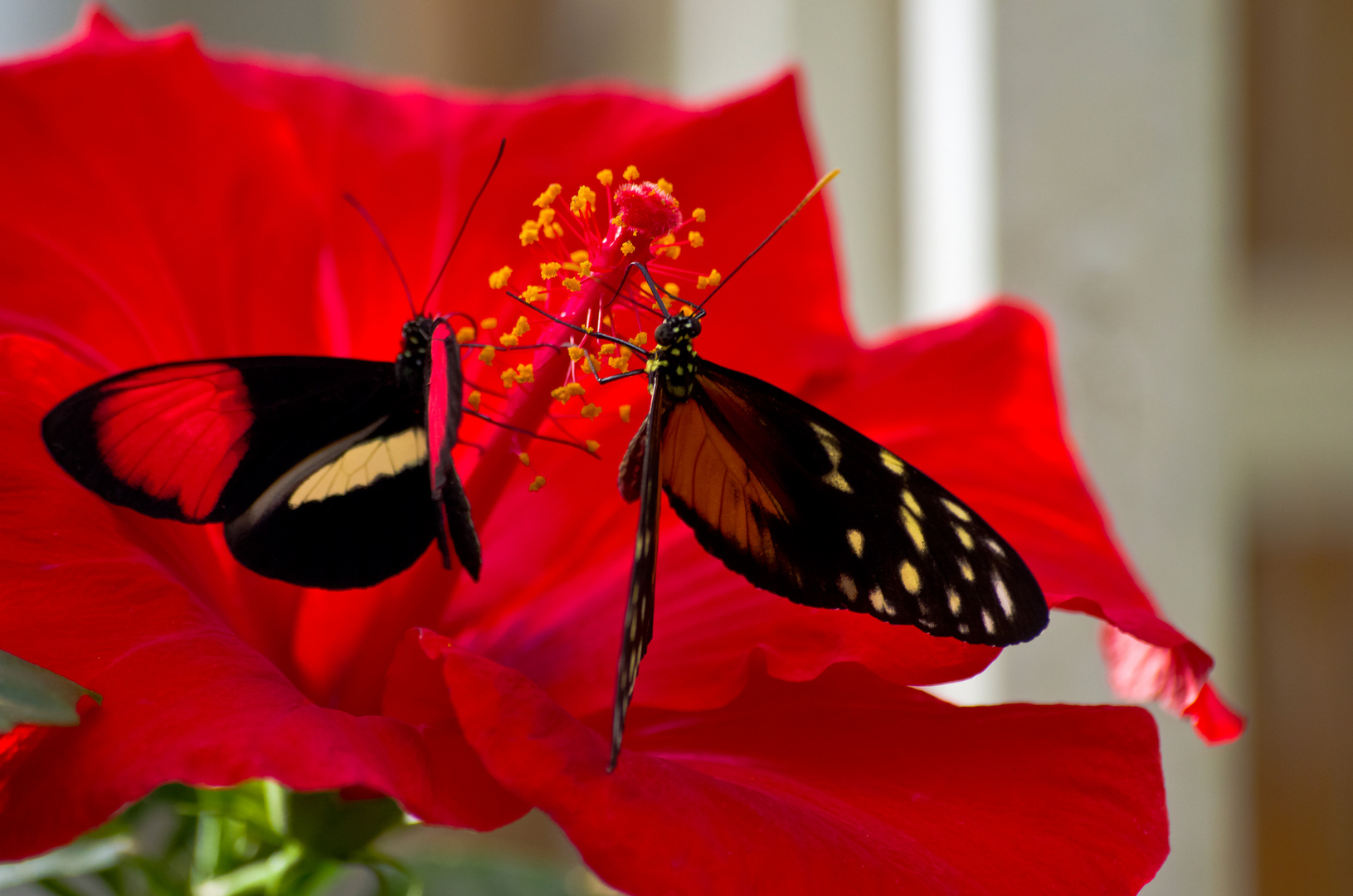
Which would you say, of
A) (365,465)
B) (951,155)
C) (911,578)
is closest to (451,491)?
(365,465)

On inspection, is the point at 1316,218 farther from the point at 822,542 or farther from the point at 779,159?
the point at 822,542

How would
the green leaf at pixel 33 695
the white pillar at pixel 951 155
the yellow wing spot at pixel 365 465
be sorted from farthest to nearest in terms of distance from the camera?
1. the white pillar at pixel 951 155
2. the yellow wing spot at pixel 365 465
3. the green leaf at pixel 33 695

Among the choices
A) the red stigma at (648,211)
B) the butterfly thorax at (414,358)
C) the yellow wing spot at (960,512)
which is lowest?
the yellow wing spot at (960,512)

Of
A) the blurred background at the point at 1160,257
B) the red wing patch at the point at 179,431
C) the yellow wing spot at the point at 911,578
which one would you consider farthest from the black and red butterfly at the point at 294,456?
the blurred background at the point at 1160,257

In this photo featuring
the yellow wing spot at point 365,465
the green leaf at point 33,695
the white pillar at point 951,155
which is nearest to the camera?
the green leaf at point 33,695

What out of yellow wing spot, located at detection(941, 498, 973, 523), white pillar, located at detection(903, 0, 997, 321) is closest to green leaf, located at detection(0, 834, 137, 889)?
yellow wing spot, located at detection(941, 498, 973, 523)

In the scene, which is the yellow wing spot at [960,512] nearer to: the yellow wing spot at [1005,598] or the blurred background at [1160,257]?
the yellow wing spot at [1005,598]

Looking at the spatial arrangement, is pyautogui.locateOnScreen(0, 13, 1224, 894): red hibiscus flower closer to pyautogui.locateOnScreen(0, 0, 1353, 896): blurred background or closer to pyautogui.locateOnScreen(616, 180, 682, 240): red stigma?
pyautogui.locateOnScreen(616, 180, 682, 240): red stigma
